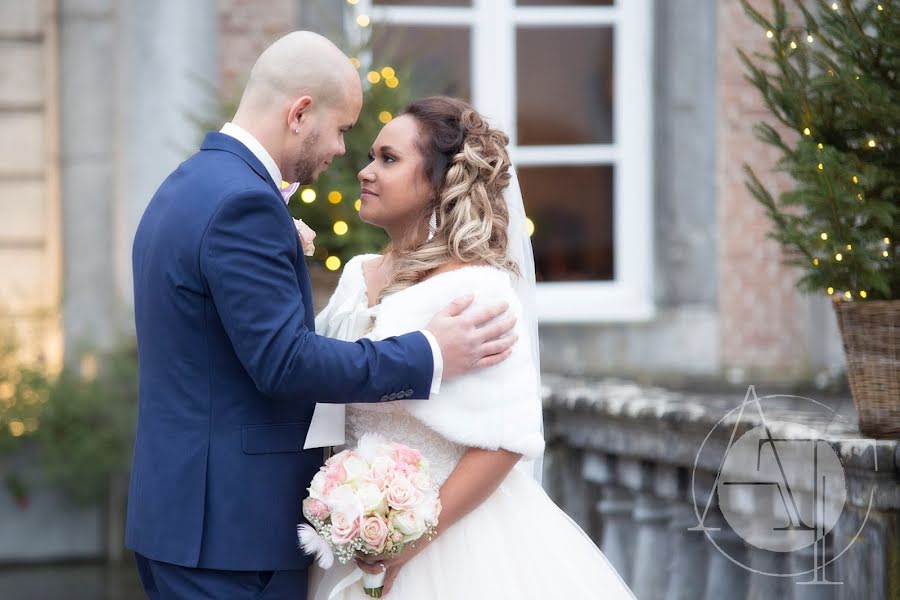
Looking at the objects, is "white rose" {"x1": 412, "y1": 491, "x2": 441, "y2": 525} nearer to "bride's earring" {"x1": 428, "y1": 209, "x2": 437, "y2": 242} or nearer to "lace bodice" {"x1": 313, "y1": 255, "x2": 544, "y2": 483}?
"lace bodice" {"x1": 313, "y1": 255, "x2": 544, "y2": 483}

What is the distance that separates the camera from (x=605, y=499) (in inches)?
160

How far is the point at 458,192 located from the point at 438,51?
4.34m

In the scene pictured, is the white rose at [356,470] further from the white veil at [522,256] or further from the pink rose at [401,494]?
the white veil at [522,256]

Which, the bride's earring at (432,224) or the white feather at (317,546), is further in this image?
the bride's earring at (432,224)

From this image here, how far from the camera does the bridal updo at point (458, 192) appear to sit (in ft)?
8.92

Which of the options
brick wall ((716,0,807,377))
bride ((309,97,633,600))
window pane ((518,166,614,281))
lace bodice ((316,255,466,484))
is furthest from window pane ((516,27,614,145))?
lace bodice ((316,255,466,484))

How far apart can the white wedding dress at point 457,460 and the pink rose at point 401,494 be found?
0.19 meters

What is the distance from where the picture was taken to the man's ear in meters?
2.57

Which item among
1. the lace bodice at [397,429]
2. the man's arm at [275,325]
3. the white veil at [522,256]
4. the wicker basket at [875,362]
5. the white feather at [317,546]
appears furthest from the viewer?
the wicker basket at [875,362]

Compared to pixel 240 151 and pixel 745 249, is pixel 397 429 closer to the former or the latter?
pixel 240 151

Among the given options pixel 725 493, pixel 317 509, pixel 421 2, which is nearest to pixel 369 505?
pixel 317 509

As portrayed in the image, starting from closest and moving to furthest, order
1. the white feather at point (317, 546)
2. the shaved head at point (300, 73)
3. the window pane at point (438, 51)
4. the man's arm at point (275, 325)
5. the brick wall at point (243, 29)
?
1. the man's arm at point (275, 325)
2. the white feather at point (317, 546)
3. the shaved head at point (300, 73)
4. the brick wall at point (243, 29)
5. the window pane at point (438, 51)

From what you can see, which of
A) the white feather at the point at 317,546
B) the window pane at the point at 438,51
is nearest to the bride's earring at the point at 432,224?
the white feather at the point at 317,546

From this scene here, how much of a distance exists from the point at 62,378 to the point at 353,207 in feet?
8.19
